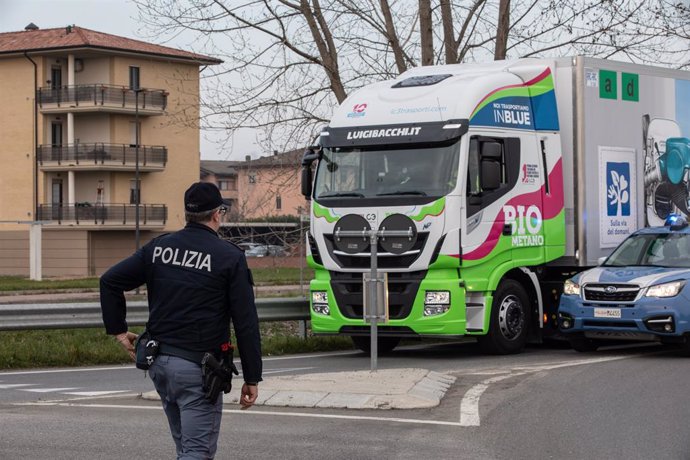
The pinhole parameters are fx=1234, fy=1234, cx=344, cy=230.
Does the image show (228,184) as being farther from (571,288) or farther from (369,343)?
(571,288)

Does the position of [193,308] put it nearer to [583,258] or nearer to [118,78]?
[583,258]

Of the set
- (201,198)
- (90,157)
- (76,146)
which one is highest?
(76,146)

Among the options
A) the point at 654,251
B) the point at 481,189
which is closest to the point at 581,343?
the point at 654,251

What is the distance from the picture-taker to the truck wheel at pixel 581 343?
1653 centimetres

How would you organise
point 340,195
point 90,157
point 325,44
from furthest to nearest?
point 90,157, point 325,44, point 340,195

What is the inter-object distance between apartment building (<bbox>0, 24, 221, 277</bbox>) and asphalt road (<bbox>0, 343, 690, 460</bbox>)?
61.5 m

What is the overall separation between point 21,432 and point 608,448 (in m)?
4.37

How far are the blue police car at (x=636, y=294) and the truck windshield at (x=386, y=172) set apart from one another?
2.40 meters

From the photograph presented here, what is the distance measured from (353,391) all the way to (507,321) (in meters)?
5.78

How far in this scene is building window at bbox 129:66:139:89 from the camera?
75688 millimetres

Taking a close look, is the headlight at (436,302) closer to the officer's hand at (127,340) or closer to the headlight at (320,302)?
the headlight at (320,302)

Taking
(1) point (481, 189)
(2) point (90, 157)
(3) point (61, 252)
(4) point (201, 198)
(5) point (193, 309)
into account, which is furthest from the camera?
(3) point (61, 252)

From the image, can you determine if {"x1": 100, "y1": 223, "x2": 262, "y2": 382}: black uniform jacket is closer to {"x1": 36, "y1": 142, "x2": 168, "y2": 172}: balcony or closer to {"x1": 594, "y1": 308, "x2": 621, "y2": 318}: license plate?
{"x1": 594, "y1": 308, "x2": 621, "y2": 318}: license plate

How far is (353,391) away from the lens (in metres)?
11.0
